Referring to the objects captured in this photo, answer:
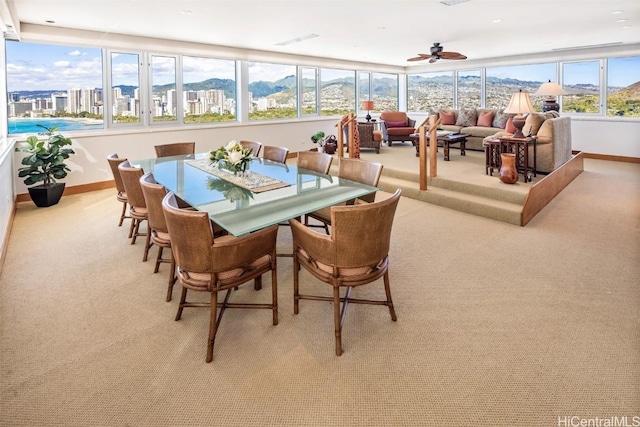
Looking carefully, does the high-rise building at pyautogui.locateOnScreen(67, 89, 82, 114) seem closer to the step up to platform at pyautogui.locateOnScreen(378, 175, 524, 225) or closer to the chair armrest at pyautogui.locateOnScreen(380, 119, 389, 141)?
the step up to platform at pyautogui.locateOnScreen(378, 175, 524, 225)

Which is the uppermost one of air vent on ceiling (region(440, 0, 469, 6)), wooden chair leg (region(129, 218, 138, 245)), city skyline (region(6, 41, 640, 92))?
air vent on ceiling (region(440, 0, 469, 6))

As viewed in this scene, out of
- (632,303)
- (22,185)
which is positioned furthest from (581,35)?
(22,185)

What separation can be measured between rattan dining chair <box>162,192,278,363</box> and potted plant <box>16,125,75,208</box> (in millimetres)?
4062

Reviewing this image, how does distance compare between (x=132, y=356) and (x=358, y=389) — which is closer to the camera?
(x=358, y=389)

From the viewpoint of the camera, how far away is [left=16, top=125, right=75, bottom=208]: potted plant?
17.1 feet

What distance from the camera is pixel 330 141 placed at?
8.42 metres

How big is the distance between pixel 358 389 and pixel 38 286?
106 inches

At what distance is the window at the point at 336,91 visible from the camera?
1020 centimetres

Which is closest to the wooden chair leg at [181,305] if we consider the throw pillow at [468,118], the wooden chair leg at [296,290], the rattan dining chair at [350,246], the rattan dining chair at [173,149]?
the wooden chair leg at [296,290]

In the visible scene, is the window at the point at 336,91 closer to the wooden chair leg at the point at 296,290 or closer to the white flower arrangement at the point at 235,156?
the white flower arrangement at the point at 235,156

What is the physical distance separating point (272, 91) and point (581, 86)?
710cm

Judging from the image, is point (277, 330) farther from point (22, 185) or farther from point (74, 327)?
point (22, 185)

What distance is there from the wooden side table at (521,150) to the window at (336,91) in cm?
540

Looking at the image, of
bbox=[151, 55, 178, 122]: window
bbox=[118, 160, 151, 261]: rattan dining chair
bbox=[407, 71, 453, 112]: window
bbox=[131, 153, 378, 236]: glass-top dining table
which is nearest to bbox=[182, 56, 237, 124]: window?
bbox=[151, 55, 178, 122]: window
